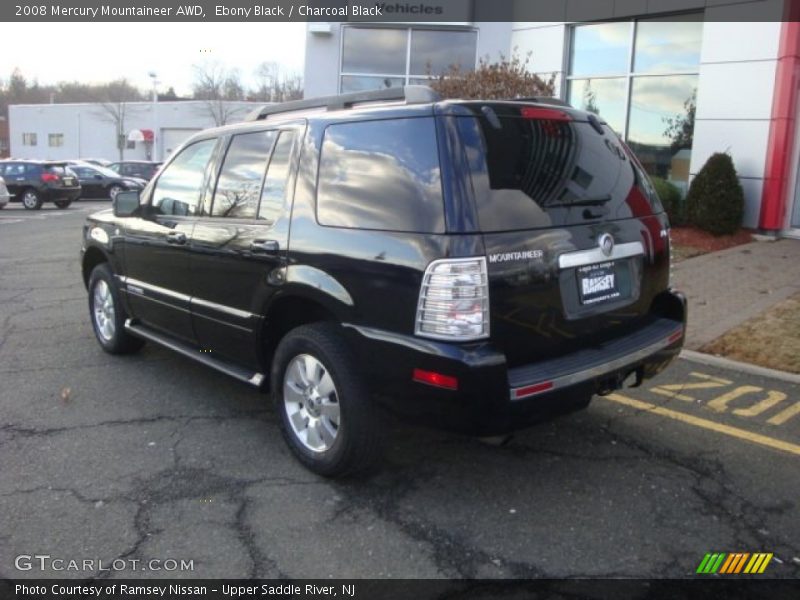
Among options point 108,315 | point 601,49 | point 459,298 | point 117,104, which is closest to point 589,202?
point 459,298

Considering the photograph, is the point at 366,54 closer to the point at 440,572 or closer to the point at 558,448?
the point at 558,448

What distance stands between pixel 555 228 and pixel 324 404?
1.47 m

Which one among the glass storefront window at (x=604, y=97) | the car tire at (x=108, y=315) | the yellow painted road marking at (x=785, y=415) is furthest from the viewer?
the glass storefront window at (x=604, y=97)

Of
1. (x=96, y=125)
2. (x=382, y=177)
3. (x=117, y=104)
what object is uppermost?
(x=117, y=104)

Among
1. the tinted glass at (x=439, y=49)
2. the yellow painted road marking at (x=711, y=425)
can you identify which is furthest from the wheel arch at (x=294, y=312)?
the tinted glass at (x=439, y=49)

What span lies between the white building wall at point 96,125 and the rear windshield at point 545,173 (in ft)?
181

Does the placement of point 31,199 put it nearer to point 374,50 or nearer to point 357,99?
point 374,50

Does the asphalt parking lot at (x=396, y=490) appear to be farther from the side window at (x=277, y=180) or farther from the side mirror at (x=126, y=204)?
the side window at (x=277, y=180)

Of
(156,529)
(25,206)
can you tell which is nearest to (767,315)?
(156,529)

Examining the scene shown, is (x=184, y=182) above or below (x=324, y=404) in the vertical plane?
above

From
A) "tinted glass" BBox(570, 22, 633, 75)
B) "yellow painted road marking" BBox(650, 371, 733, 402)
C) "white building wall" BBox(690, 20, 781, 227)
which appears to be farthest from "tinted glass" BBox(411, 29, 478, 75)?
"yellow painted road marking" BBox(650, 371, 733, 402)

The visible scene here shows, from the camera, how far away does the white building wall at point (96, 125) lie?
59188mm

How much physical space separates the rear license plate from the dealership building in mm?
8966

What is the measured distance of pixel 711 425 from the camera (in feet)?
15.3
